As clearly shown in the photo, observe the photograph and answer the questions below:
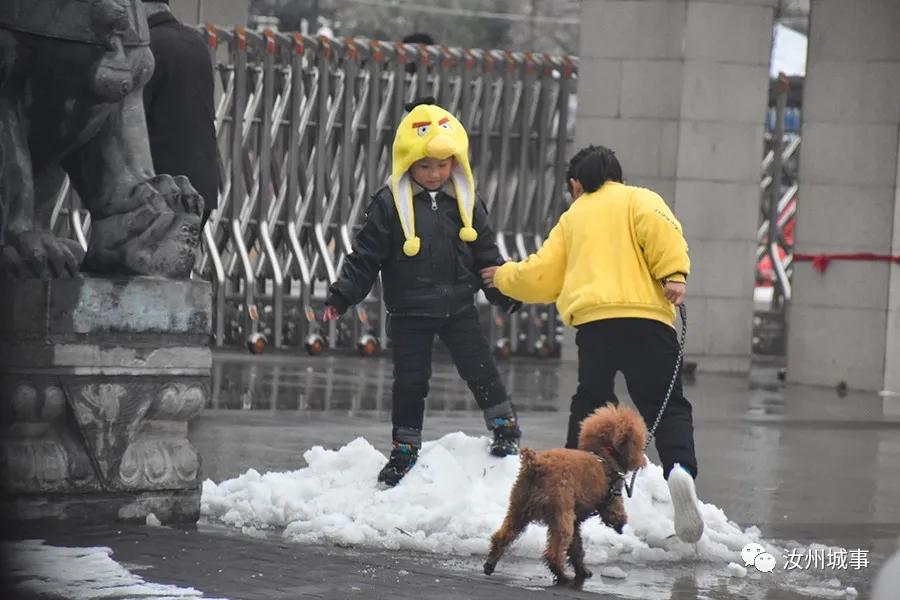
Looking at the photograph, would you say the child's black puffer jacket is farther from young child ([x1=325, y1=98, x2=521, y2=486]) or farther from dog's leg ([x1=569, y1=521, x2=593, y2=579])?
dog's leg ([x1=569, y1=521, x2=593, y2=579])

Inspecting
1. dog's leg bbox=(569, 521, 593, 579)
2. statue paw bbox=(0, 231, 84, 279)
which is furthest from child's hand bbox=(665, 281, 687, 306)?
statue paw bbox=(0, 231, 84, 279)

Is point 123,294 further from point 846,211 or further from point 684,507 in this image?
point 846,211

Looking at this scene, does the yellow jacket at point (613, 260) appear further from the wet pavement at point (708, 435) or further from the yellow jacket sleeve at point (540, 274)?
the wet pavement at point (708, 435)

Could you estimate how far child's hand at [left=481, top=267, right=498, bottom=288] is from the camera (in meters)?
9.17

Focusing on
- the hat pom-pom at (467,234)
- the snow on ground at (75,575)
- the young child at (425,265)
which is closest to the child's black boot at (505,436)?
the young child at (425,265)

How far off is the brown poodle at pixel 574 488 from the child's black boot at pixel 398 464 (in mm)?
1479

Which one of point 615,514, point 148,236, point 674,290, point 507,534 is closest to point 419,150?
point 674,290

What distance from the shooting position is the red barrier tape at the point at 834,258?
639 inches

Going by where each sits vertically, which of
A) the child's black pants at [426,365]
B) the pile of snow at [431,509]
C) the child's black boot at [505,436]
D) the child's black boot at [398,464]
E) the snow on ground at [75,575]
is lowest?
the snow on ground at [75,575]

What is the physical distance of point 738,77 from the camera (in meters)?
17.8

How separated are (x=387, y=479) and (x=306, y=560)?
168 centimetres

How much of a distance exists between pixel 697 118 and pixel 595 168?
29.4ft

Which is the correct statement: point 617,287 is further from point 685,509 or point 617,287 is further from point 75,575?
point 75,575

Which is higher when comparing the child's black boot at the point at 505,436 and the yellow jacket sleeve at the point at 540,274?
the yellow jacket sleeve at the point at 540,274
